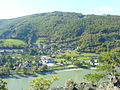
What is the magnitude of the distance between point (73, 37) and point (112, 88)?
9989 centimetres

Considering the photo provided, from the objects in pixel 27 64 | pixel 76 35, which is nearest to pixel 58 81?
pixel 27 64

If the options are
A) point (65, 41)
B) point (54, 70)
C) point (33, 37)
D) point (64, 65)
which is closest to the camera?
point (54, 70)

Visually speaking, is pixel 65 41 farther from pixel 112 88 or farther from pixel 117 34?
pixel 112 88

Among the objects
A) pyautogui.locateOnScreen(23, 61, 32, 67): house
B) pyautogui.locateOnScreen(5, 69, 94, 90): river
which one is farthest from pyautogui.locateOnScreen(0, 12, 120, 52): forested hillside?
pyautogui.locateOnScreen(5, 69, 94, 90): river

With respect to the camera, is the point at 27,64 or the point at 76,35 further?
the point at 76,35

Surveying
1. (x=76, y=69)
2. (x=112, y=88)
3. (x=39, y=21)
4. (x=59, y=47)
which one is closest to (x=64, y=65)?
(x=76, y=69)

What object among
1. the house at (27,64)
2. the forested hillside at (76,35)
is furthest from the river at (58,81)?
the forested hillside at (76,35)

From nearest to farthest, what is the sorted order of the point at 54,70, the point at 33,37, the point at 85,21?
the point at 54,70 → the point at 33,37 → the point at 85,21

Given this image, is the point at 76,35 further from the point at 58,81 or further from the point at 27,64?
the point at 58,81

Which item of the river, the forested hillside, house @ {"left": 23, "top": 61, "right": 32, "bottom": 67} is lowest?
the river

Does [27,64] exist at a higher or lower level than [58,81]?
lower

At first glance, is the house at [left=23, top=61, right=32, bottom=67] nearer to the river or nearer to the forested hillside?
the river

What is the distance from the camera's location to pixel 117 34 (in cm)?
11419

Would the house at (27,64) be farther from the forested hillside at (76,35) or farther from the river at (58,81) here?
the forested hillside at (76,35)
